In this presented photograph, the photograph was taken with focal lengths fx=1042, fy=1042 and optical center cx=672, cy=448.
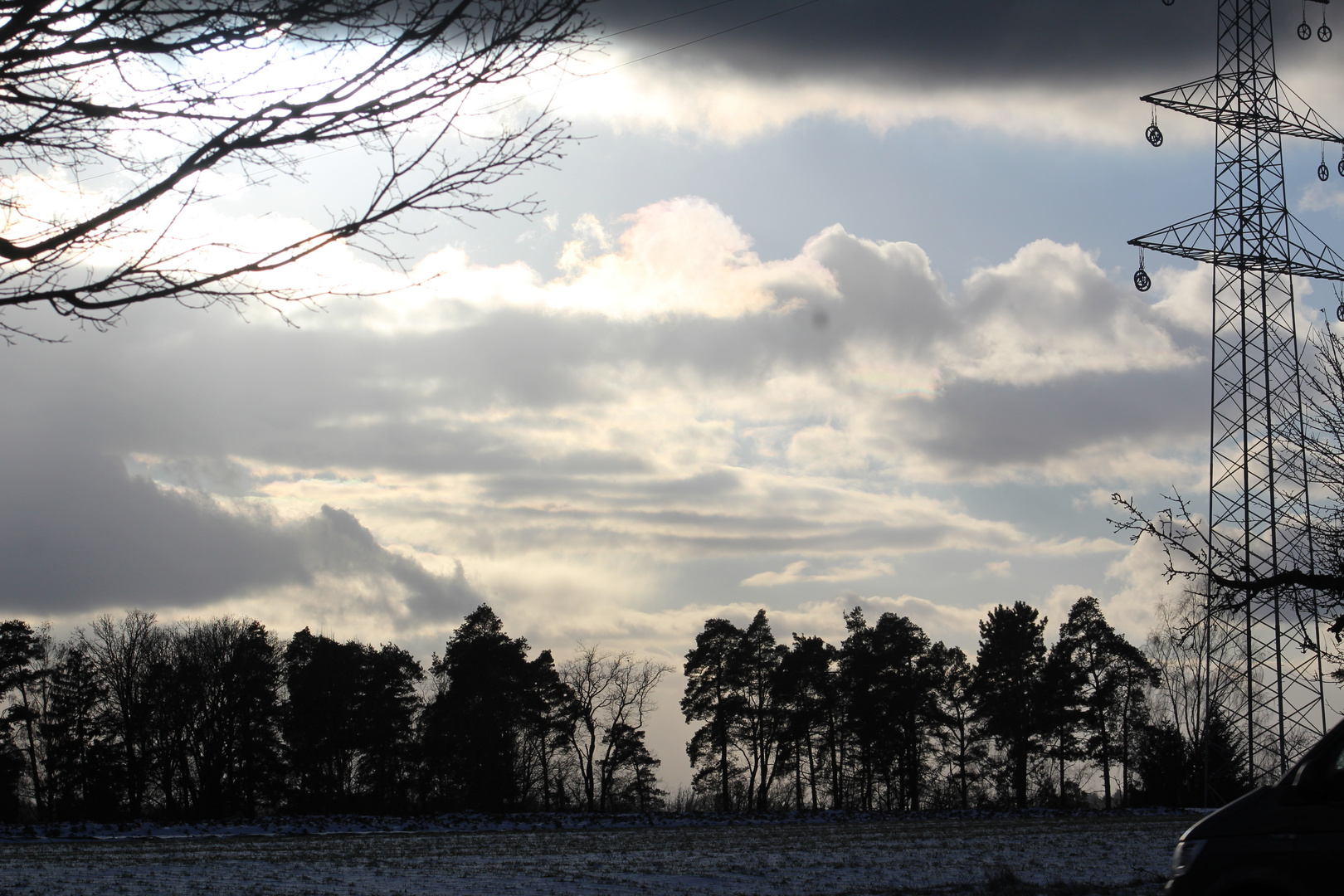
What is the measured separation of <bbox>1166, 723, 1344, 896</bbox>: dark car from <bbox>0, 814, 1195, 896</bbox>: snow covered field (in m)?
7.88

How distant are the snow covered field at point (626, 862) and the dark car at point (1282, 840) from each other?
25.9 feet

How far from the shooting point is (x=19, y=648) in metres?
58.5

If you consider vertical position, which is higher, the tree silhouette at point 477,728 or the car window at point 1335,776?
the car window at point 1335,776

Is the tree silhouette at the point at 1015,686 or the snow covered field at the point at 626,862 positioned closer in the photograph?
the snow covered field at the point at 626,862

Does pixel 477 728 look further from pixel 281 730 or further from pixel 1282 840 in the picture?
pixel 1282 840

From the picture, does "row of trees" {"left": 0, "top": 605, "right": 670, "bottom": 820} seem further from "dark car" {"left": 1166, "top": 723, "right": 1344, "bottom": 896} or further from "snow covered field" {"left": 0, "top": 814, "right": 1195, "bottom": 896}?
"dark car" {"left": 1166, "top": 723, "right": 1344, "bottom": 896}

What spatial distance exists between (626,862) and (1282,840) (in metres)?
17.9

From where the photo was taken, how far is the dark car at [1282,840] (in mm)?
6570

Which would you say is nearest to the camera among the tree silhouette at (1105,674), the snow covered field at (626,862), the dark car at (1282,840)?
the dark car at (1282,840)

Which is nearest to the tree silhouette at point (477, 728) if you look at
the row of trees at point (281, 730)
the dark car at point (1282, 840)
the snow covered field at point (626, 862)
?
the row of trees at point (281, 730)

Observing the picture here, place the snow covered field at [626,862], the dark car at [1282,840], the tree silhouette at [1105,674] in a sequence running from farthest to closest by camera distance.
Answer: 1. the tree silhouette at [1105,674]
2. the snow covered field at [626,862]
3. the dark car at [1282,840]

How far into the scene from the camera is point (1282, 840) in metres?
6.75

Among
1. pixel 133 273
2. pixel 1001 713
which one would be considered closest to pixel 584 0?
pixel 133 273

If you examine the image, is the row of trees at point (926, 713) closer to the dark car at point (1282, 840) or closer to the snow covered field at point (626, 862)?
the snow covered field at point (626, 862)
